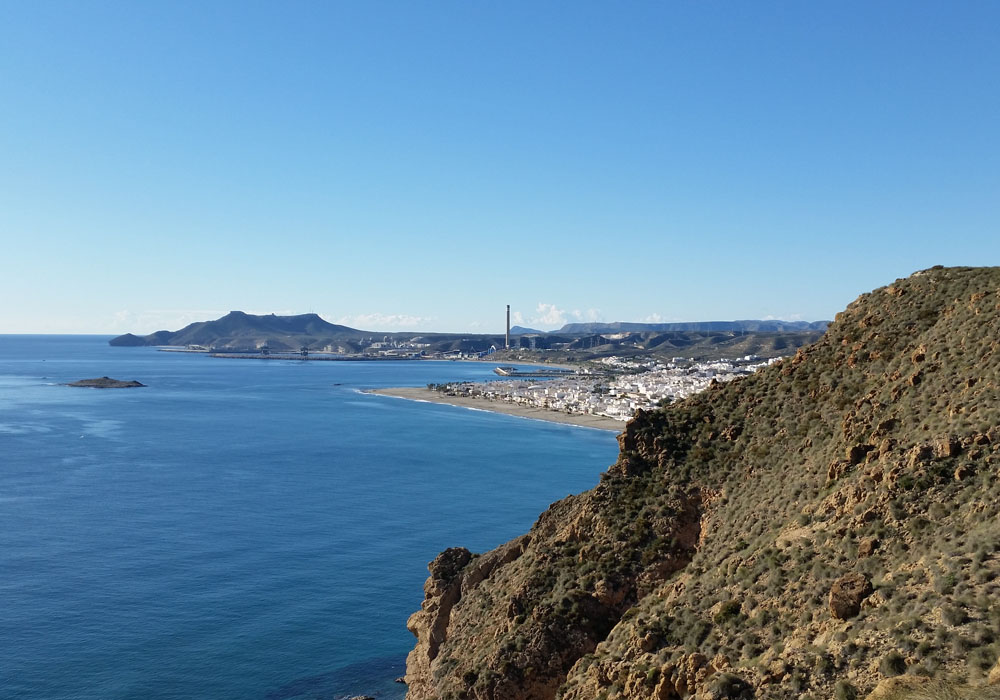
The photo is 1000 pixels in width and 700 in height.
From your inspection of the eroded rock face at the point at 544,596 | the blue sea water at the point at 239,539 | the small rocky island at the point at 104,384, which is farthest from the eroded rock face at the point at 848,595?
the small rocky island at the point at 104,384

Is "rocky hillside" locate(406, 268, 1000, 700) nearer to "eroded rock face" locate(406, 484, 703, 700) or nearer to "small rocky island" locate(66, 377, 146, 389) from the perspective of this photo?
"eroded rock face" locate(406, 484, 703, 700)

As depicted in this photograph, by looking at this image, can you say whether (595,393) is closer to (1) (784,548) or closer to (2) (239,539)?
(2) (239,539)

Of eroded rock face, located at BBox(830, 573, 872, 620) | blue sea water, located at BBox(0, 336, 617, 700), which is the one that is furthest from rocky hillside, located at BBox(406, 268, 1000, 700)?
blue sea water, located at BBox(0, 336, 617, 700)

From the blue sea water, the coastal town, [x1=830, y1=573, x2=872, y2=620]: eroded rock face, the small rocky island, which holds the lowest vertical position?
the blue sea water

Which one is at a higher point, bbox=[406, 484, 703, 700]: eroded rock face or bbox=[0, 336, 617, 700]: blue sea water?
bbox=[406, 484, 703, 700]: eroded rock face

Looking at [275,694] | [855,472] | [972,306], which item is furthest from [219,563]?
[972,306]
